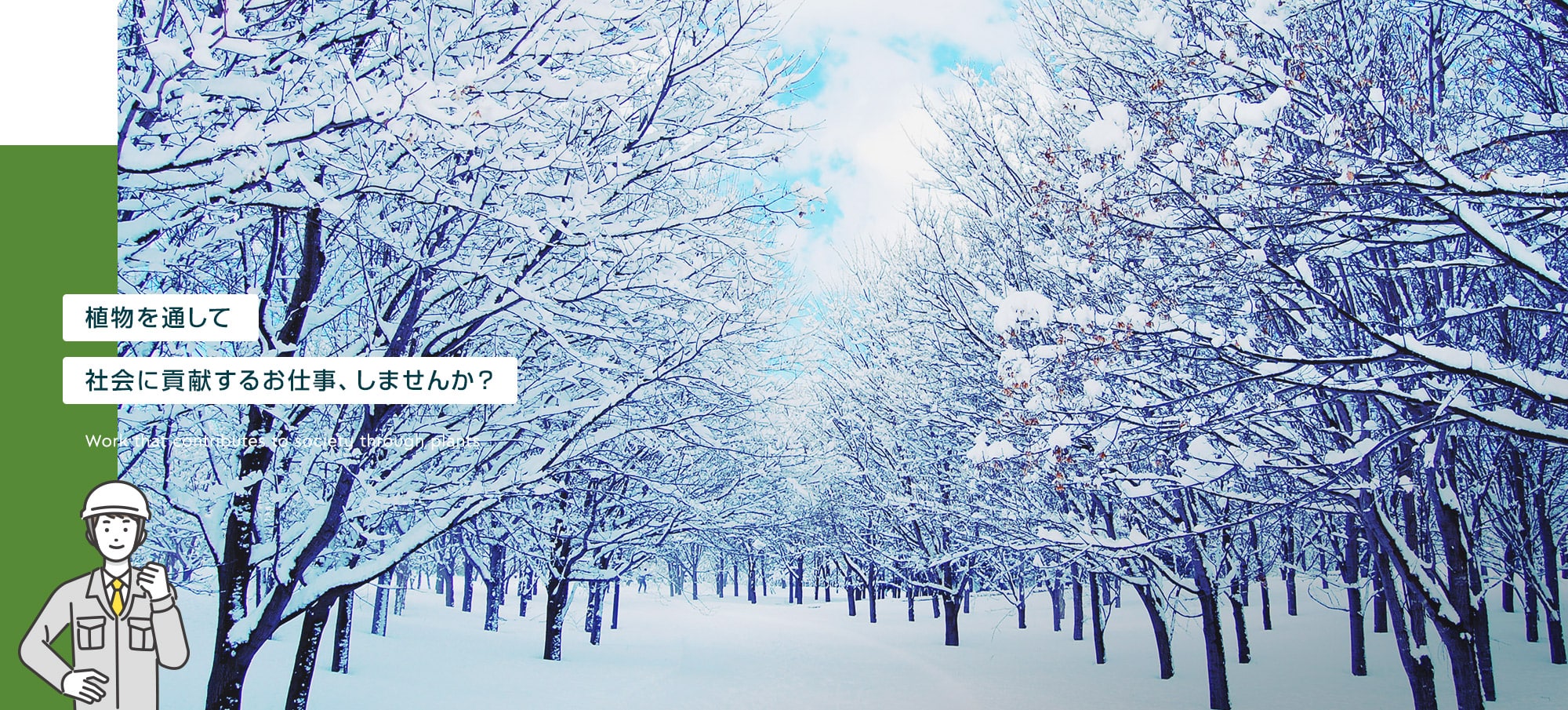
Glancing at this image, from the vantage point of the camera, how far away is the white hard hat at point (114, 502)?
3.31m

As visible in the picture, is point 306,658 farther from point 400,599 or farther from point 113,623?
point 400,599

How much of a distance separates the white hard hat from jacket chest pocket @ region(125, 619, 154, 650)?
49 cm

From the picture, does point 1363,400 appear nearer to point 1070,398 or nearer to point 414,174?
point 1070,398

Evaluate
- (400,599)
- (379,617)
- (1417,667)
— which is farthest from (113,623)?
(400,599)

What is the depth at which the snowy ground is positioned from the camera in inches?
397

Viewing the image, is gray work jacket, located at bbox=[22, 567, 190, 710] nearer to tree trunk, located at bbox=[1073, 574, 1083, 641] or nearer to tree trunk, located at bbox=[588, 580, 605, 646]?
tree trunk, located at bbox=[588, 580, 605, 646]

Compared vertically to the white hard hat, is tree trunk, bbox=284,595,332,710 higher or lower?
lower

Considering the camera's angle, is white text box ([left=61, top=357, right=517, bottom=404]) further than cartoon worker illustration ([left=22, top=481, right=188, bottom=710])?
Yes

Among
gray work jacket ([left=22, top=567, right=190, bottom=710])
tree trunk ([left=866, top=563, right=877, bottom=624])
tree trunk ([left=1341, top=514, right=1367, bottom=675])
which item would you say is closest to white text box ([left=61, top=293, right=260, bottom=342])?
gray work jacket ([left=22, top=567, right=190, bottom=710])

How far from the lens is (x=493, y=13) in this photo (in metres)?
3.62

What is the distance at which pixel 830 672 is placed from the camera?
42.9ft

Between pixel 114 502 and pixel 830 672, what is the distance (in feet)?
37.4

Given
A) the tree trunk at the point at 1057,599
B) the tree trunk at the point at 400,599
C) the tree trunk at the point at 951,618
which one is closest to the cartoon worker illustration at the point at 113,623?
the tree trunk at the point at 951,618

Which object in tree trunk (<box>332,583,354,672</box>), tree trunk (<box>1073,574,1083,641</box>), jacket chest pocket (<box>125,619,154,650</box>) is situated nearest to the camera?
jacket chest pocket (<box>125,619,154,650</box>)
